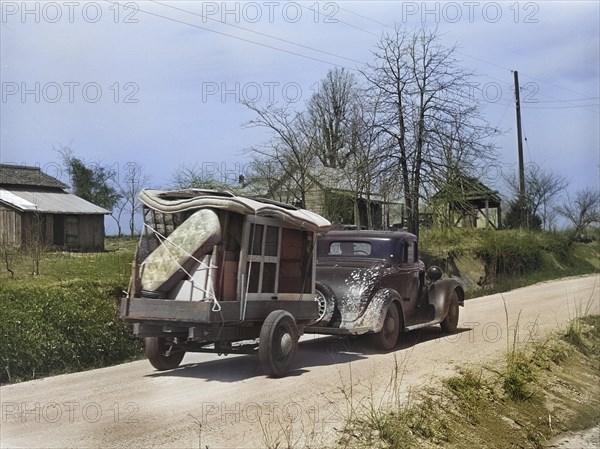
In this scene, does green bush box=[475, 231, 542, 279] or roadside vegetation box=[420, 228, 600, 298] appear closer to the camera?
roadside vegetation box=[420, 228, 600, 298]

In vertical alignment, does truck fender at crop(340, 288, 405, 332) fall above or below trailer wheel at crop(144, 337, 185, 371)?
above

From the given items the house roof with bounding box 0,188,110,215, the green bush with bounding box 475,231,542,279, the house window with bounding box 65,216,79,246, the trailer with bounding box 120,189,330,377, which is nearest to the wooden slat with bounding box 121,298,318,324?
the trailer with bounding box 120,189,330,377

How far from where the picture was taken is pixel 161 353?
1014 centimetres

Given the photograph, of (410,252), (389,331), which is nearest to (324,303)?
(389,331)

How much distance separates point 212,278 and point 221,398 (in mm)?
1467

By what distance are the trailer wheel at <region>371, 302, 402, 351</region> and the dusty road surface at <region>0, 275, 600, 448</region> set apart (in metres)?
0.26

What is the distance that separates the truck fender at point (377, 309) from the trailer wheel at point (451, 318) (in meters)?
2.39

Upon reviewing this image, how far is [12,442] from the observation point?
22.0 feet

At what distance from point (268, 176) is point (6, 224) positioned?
333 inches

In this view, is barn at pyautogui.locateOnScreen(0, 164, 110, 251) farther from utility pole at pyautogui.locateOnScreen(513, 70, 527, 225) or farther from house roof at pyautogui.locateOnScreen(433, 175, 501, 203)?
utility pole at pyautogui.locateOnScreen(513, 70, 527, 225)

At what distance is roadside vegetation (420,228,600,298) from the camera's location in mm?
27716

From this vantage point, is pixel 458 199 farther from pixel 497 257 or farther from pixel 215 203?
pixel 215 203

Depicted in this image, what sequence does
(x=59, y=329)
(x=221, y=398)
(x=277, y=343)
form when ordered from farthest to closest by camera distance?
(x=59, y=329) → (x=277, y=343) → (x=221, y=398)

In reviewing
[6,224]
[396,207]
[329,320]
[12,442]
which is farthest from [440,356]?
[396,207]
